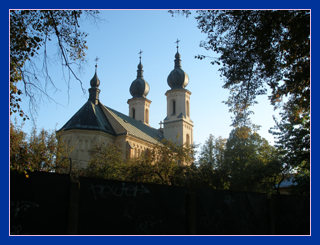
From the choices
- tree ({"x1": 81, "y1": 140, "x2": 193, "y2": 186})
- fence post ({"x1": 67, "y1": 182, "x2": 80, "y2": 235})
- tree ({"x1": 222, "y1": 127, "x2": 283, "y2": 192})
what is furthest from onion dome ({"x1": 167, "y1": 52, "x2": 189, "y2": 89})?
fence post ({"x1": 67, "y1": 182, "x2": 80, "y2": 235})

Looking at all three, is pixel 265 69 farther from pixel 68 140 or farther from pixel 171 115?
pixel 171 115

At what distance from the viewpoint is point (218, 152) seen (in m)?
40.8

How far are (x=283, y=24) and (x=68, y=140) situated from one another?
32.9m

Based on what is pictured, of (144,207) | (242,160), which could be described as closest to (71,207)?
(144,207)

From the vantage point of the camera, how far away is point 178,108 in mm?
56062

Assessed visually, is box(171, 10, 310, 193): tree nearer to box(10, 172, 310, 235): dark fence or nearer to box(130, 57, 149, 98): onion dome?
box(10, 172, 310, 235): dark fence

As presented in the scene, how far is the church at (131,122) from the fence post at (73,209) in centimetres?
1902

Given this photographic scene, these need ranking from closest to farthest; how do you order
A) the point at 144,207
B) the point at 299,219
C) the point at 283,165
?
the point at 144,207, the point at 299,219, the point at 283,165

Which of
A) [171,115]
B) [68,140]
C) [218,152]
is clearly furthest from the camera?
[171,115]

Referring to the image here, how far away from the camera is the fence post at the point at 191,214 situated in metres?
8.63

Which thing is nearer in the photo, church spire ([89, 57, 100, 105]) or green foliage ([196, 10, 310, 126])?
green foliage ([196, 10, 310, 126])

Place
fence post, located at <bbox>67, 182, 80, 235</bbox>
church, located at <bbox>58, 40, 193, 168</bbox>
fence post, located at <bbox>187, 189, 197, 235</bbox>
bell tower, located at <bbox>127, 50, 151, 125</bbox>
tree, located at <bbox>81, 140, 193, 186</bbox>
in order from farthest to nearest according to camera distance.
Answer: bell tower, located at <bbox>127, 50, 151, 125</bbox> → church, located at <bbox>58, 40, 193, 168</bbox> → tree, located at <bbox>81, 140, 193, 186</bbox> → fence post, located at <bbox>187, 189, 197, 235</bbox> → fence post, located at <bbox>67, 182, 80, 235</bbox>

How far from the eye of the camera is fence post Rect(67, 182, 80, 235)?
652cm

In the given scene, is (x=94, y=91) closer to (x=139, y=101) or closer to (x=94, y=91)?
(x=94, y=91)
